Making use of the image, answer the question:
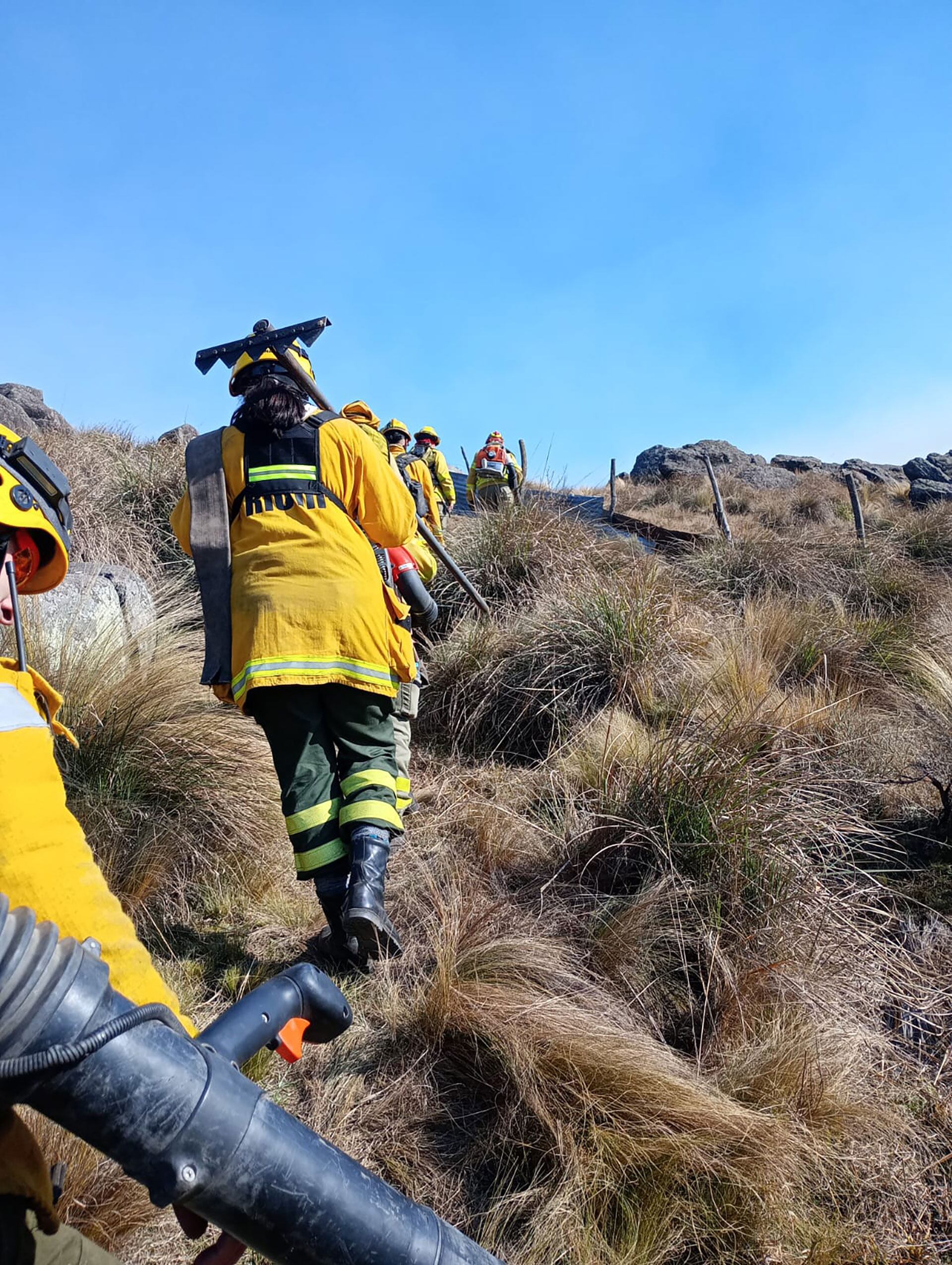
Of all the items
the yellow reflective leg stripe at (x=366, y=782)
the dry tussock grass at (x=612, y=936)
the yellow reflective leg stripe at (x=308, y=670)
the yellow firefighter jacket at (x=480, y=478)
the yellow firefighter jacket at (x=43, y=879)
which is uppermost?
the yellow firefighter jacket at (x=480, y=478)

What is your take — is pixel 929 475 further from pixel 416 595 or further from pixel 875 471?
pixel 416 595

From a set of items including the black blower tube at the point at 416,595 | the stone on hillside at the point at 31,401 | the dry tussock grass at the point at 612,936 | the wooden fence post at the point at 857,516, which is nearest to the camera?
the dry tussock grass at the point at 612,936

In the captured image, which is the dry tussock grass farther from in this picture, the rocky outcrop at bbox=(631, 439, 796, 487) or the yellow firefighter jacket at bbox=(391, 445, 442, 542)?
the rocky outcrop at bbox=(631, 439, 796, 487)

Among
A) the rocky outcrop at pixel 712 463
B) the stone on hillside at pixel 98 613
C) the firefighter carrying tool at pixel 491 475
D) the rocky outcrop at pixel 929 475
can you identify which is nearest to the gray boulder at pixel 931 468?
the rocky outcrop at pixel 929 475

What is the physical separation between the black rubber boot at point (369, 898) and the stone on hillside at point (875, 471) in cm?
2611

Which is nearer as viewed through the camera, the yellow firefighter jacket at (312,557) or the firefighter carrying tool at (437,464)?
the yellow firefighter jacket at (312,557)

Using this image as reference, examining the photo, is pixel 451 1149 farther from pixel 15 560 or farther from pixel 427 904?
pixel 15 560

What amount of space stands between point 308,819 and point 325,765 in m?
0.19

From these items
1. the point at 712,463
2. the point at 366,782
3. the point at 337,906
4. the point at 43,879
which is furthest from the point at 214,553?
the point at 712,463

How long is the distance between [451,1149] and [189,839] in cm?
164

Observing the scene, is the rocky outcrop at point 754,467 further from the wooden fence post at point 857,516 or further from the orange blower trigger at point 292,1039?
the orange blower trigger at point 292,1039

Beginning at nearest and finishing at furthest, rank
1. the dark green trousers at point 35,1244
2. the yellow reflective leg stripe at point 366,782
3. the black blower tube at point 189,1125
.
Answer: the black blower tube at point 189,1125 → the dark green trousers at point 35,1244 → the yellow reflective leg stripe at point 366,782

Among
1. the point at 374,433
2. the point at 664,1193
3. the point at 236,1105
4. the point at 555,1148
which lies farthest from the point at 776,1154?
the point at 374,433

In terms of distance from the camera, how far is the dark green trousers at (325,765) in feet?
9.64
